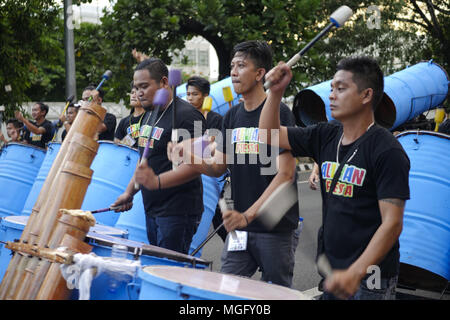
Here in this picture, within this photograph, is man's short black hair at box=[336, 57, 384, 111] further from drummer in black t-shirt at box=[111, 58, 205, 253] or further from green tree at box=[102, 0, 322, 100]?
green tree at box=[102, 0, 322, 100]

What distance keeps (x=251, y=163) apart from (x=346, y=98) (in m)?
0.94

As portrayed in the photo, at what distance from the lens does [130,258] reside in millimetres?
3166

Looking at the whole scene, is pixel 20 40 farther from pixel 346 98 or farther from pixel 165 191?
pixel 346 98

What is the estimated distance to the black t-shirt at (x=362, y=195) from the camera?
2.74 m

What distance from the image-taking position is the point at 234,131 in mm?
3871

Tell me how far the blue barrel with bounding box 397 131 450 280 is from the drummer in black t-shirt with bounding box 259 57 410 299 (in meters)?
1.98

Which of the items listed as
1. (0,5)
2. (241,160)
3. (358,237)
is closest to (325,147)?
(358,237)

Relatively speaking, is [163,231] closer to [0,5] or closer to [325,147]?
[325,147]

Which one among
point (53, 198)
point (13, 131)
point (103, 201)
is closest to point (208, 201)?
point (103, 201)

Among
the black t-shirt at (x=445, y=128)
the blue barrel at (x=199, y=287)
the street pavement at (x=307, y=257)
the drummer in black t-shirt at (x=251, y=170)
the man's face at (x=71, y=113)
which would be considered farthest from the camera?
the man's face at (x=71, y=113)

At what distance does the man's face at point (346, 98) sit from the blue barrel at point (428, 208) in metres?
2.17

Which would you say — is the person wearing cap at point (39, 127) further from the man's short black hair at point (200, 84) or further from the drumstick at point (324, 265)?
the drumstick at point (324, 265)

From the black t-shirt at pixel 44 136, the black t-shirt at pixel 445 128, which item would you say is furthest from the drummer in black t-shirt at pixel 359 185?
the black t-shirt at pixel 44 136

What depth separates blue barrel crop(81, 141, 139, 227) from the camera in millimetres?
5750
